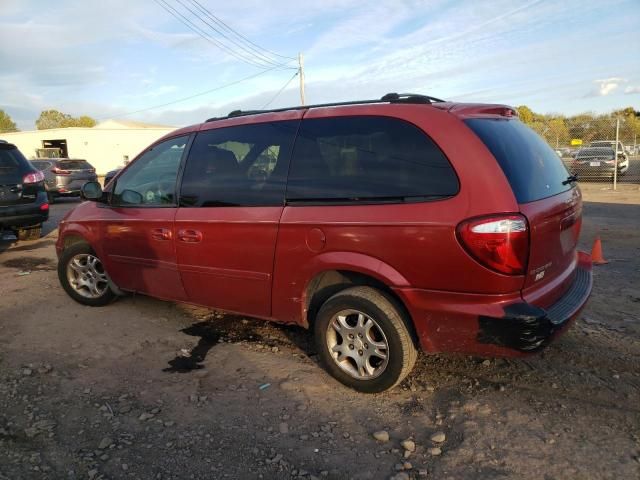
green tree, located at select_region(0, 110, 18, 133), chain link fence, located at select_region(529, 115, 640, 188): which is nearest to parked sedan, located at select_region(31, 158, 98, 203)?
chain link fence, located at select_region(529, 115, 640, 188)

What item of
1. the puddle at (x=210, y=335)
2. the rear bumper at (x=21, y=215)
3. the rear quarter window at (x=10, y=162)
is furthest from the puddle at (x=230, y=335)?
the rear quarter window at (x=10, y=162)

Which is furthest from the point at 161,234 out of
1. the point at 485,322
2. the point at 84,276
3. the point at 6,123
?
the point at 6,123

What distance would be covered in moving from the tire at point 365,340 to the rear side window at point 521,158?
1.02m

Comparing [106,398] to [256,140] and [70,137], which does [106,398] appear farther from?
[70,137]

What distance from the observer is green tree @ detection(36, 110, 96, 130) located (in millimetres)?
93438

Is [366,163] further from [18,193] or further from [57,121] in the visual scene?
[57,121]

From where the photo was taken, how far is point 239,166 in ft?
12.2

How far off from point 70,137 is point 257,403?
142ft

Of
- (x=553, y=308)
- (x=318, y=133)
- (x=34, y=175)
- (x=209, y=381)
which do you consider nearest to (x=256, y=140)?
(x=318, y=133)

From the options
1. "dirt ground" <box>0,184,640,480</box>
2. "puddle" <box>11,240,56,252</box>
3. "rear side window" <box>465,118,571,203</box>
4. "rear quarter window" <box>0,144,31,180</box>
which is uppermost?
"rear quarter window" <box>0,144,31,180</box>

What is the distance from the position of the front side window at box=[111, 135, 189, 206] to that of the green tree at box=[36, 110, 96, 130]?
99.6m

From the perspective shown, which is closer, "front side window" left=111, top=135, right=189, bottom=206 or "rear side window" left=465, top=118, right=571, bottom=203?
"rear side window" left=465, top=118, right=571, bottom=203

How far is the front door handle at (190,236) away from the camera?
3.82 m

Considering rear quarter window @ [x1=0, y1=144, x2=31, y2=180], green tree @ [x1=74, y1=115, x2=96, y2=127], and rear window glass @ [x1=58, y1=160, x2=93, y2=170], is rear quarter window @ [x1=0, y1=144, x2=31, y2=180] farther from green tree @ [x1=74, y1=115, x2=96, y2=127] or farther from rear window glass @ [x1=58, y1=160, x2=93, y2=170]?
green tree @ [x1=74, y1=115, x2=96, y2=127]
